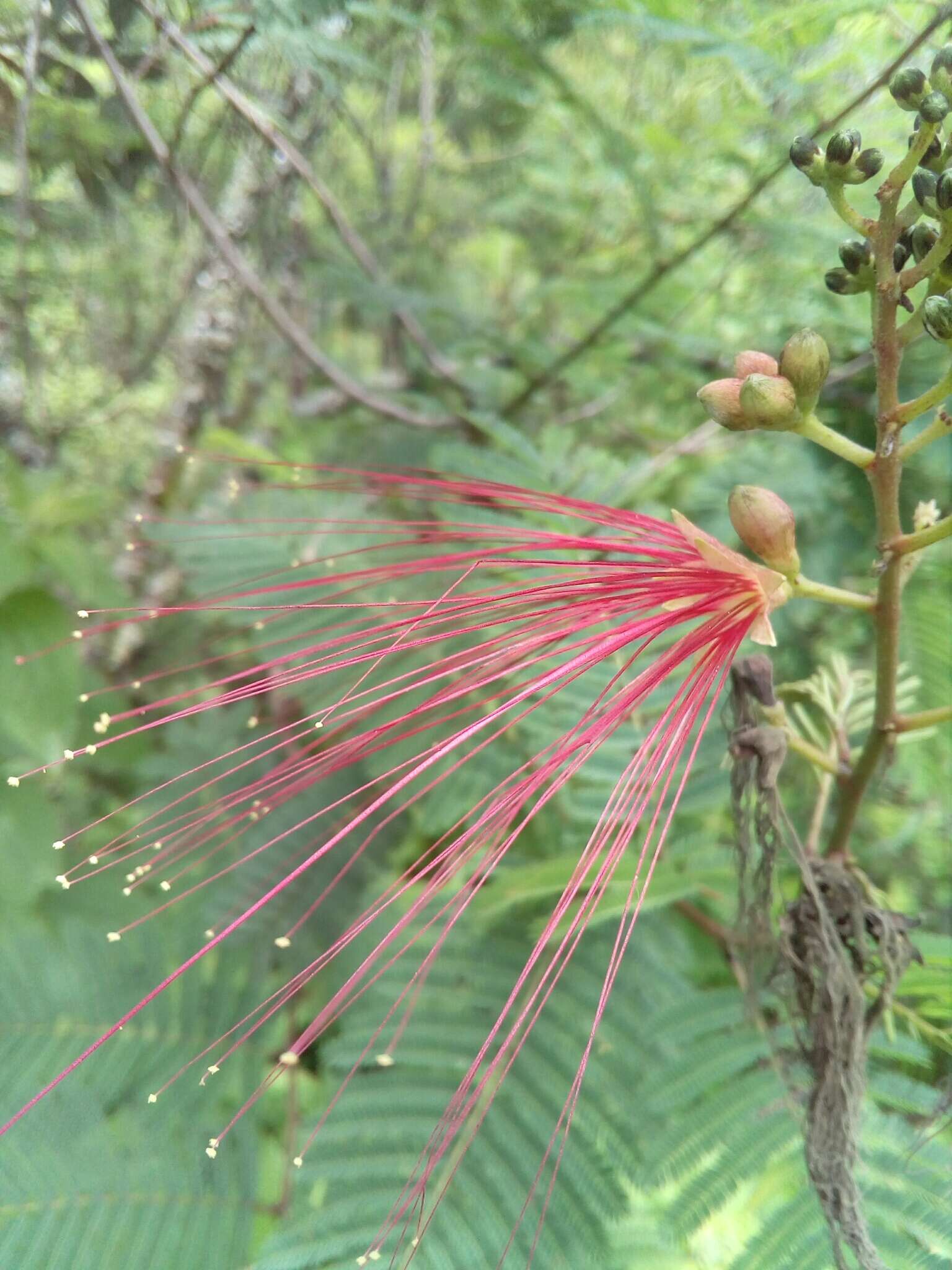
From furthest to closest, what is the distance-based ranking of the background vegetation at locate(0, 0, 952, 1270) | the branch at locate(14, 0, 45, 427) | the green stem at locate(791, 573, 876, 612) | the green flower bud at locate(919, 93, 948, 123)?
the branch at locate(14, 0, 45, 427), the background vegetation at locate(0, 0, 952, 1270), the green stem at locate(791, 573, 876, 612), the green flower bud at locate(919, 93, 948, 123)

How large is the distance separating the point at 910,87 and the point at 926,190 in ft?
0.37

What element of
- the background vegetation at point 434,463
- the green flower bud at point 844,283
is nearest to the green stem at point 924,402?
the green flower bud at point 844,283

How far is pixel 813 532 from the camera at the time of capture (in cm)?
163

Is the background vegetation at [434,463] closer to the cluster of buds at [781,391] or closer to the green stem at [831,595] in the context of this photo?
the green stem at [831,595]

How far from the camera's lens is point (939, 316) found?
65 centimetres

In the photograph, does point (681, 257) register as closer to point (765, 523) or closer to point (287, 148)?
point (287, 148)

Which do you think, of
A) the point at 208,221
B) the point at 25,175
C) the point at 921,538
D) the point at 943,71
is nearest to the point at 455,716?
the point at 921,538

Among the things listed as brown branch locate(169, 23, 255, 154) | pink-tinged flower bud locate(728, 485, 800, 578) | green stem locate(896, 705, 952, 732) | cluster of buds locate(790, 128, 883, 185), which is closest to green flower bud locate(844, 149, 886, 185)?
cluster of buds locate(790, 128, 883, 185)

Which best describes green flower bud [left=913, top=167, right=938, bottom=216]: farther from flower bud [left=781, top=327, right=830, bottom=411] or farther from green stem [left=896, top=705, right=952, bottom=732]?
green stem [left=896, top=705, right=952, bottom=732]

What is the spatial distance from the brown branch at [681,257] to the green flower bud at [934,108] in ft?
→ 1.87

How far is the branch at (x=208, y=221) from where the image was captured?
1143 millimetres

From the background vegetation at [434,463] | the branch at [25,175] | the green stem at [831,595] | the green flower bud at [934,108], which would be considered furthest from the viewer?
the branch at [25,175]

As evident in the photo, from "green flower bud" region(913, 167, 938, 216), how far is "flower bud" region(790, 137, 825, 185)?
0.30 feet

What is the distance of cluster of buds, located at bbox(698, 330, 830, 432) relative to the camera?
28.6 inches
